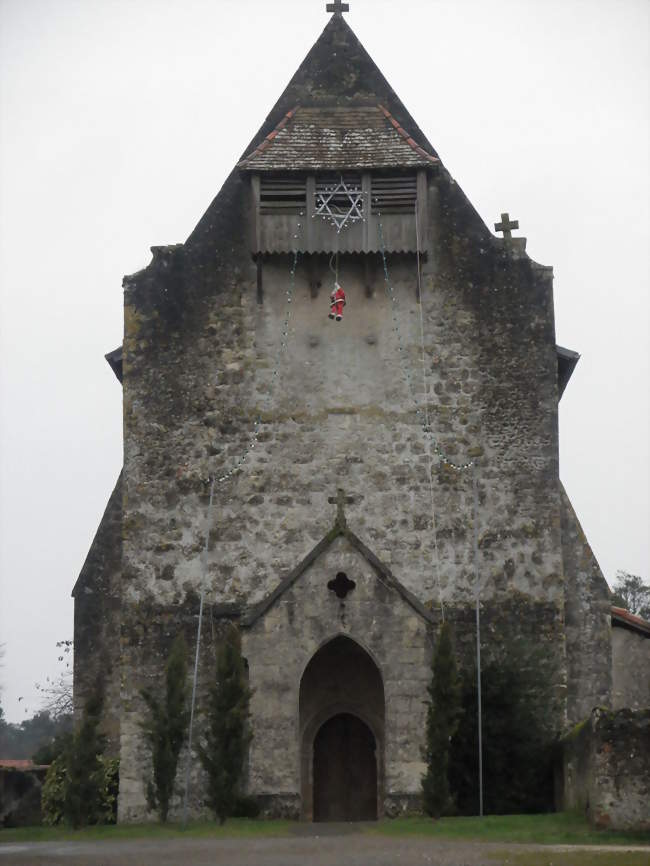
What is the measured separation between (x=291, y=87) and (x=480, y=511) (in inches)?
382

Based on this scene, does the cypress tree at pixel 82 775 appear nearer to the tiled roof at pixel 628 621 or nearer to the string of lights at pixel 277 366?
the string of lights at pixel 277 366

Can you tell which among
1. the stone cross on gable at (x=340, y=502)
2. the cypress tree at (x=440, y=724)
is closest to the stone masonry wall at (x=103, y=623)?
the stone cross on gable at (x=340, y=502)

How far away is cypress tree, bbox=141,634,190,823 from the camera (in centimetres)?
2755

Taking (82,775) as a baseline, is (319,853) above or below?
below

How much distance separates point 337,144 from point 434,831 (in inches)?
543

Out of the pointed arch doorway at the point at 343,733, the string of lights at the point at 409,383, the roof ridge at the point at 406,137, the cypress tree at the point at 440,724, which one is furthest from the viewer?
the roof ridge at the point at 406,137

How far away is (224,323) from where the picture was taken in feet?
104

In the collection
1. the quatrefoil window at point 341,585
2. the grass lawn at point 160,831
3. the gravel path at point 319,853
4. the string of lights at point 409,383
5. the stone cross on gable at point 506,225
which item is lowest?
the gravel path at point 319,853

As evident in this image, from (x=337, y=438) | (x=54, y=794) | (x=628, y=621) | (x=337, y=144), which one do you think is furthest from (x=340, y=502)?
(x=54, y=794)

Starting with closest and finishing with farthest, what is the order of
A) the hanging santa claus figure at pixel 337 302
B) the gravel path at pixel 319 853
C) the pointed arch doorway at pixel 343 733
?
the gravel path at pixel 319 853
the pointed arch doorway at pixel 343 733
the hanging santa claus figure at pixel 337 302

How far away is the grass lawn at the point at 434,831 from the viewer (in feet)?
75.6

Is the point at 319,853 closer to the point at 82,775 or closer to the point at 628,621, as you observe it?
the point at 82,775

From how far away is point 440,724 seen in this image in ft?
84.7

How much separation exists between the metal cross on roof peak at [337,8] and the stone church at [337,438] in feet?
10.8
